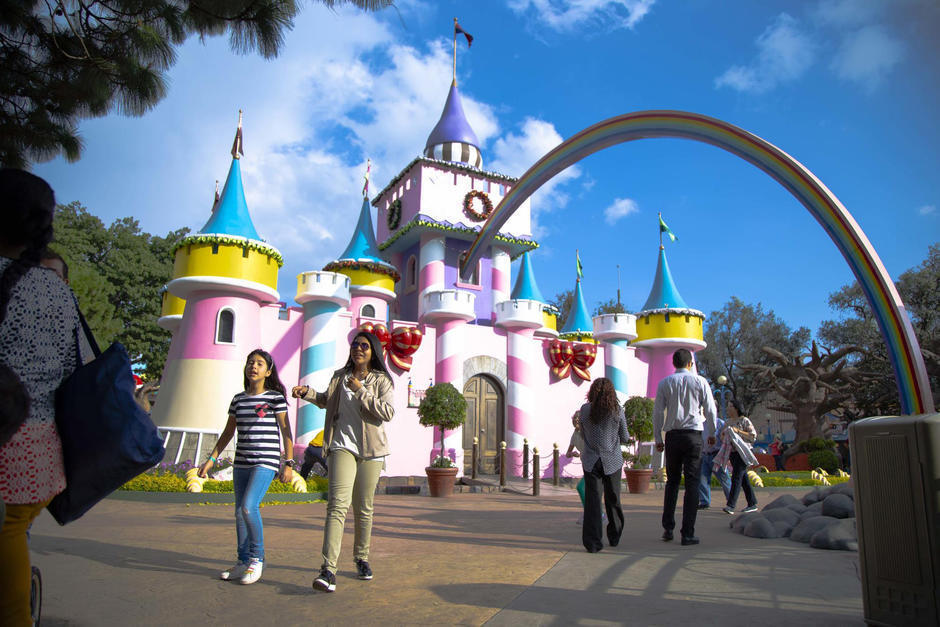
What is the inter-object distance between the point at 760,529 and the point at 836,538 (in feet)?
3.22

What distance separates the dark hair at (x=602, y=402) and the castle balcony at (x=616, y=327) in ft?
43.8

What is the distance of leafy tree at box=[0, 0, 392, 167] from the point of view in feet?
18.7

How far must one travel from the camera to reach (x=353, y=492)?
4.48m

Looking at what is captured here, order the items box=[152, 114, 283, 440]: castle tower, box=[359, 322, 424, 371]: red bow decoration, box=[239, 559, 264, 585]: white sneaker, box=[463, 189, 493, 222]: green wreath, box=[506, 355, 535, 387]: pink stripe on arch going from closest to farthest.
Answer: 1. box=[239, 559, 264, 585]: white sneaker
2. box=[152, 114, 283, 440]: castle tower
3. box=[359, 322, 424, 371]: red bow decoration
4. box=[506, 355, 535, 387]: pink stripe on arch
5. box=[463, 189, 493, 222]: green wreath

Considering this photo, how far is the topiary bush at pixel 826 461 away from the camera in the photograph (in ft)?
57.8

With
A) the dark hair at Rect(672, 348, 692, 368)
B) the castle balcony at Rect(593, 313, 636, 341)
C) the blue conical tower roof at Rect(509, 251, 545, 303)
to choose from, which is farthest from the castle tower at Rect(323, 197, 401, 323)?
the dark hair at Rect(672, 348, 692, 368)

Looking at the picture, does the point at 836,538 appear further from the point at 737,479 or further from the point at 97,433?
the point at 97,433

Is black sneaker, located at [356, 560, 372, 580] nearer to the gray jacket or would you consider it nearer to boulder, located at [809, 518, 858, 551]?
the gray jacket

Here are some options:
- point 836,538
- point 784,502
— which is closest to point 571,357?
point 784,502

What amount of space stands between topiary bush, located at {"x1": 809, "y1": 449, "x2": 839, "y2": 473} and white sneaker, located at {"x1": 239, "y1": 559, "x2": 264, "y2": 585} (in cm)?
1742

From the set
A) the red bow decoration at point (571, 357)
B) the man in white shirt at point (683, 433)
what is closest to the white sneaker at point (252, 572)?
the man in white shirt at point (683, 433)

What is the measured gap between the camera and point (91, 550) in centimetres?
524

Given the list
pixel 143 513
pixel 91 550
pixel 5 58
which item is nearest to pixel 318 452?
pixel 143 513

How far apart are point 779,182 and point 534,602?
228 inches
